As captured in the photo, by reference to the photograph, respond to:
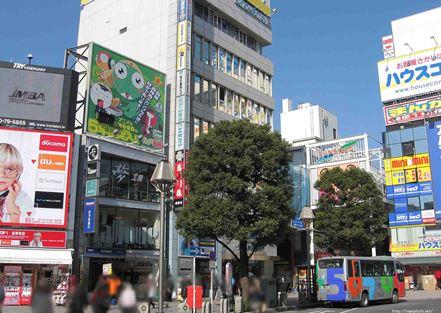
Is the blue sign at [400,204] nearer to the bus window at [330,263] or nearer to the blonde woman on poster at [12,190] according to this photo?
the bus window at [330,263]

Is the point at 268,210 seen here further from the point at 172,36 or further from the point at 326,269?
the point at 172,36

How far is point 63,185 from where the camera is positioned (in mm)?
30797

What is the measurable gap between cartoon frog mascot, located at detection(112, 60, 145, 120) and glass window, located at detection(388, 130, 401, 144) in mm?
30450

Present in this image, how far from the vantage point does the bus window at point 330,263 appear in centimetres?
2834

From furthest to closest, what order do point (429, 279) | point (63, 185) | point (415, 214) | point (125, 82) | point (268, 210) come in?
point (415, 214) < point (429, 279) < point (125, 82) < point (63, 185) < point (268, 210)

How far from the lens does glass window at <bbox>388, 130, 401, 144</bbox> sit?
181 feet

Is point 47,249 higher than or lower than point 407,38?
lower

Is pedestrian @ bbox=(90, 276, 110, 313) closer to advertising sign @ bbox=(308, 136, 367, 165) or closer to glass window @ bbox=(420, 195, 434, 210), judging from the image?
glass window @ bbox=(420, 195, 434, 210)

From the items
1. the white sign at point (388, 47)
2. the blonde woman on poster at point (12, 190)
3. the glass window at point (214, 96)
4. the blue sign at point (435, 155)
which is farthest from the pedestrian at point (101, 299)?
the white sign at point (388, 47)

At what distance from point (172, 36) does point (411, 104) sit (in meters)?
28.7

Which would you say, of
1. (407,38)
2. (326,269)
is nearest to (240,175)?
(326,269)

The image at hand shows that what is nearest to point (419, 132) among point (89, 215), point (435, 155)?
point (435, 155)

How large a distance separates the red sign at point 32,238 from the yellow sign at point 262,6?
103 ft

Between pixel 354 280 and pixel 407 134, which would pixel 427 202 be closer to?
pixel 407 134
